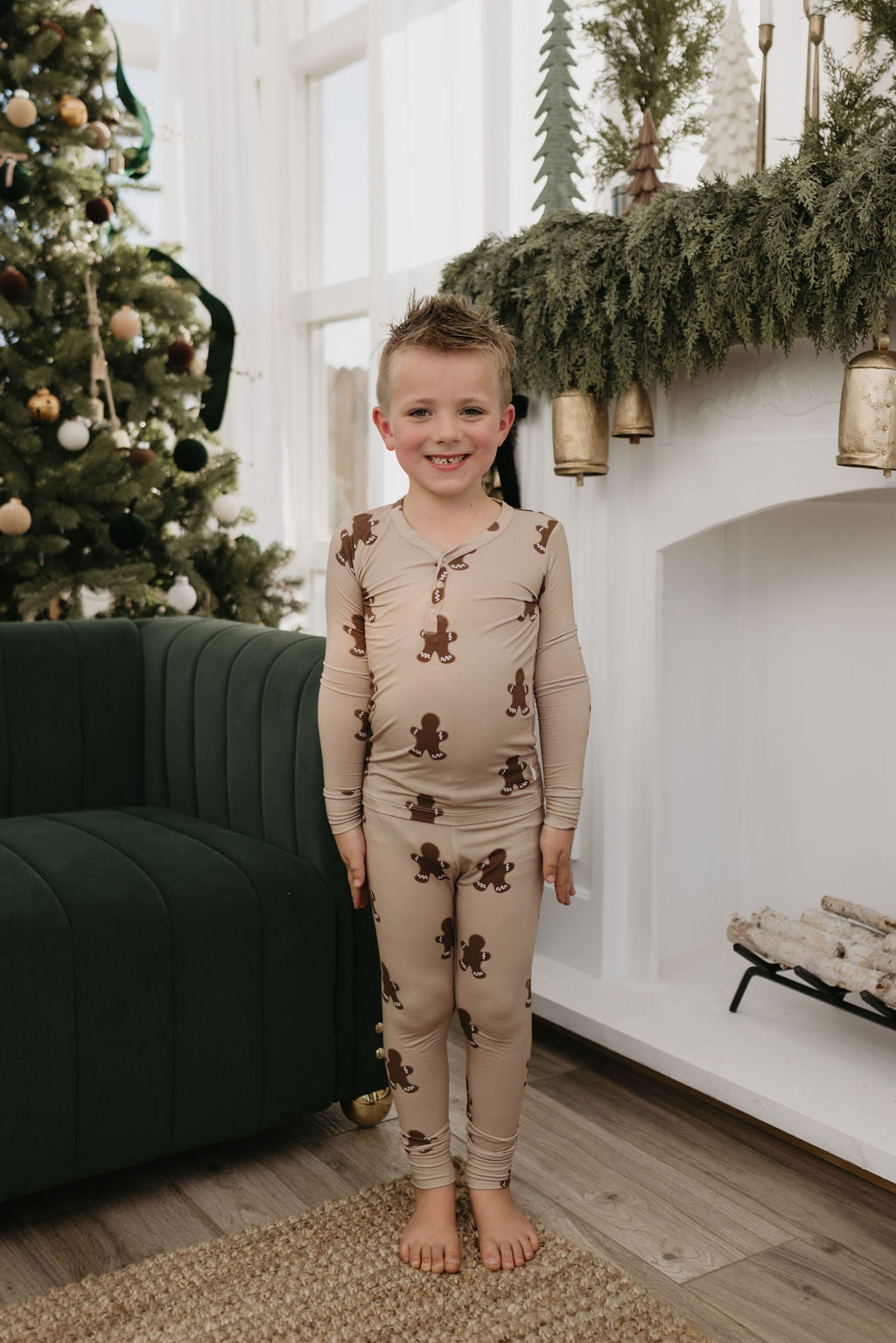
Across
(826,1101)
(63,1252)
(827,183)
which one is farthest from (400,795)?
(827,183)

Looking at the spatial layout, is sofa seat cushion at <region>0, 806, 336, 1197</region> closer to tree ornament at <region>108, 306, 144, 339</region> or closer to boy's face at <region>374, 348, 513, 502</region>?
boy's face at <region>374, 348, 513, 502</region>

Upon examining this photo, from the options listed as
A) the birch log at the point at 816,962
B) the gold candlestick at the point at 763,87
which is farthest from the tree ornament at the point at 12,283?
the birch log at the point at 816,962

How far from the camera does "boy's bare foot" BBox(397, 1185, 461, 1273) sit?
4.96ft

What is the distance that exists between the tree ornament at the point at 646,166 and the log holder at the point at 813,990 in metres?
1.29

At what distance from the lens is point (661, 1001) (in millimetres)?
2205

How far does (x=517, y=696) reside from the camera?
1.47 metres

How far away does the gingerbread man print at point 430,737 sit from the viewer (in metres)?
1.45

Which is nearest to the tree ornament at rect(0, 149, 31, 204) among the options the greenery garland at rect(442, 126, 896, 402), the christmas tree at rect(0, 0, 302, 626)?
the christmas tree at rect(0, 0, 302, 626)

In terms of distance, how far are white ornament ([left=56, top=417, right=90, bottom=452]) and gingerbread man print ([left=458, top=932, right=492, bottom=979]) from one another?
166cm

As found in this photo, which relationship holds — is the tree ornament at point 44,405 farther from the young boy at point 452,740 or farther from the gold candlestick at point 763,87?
the gold candlestick at point 763,87

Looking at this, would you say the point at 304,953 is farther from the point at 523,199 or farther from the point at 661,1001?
the point at 523,199

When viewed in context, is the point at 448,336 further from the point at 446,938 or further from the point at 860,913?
the point at 860,913

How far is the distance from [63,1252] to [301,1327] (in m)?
0.37

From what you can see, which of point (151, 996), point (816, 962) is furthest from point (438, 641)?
point (816, 962)
